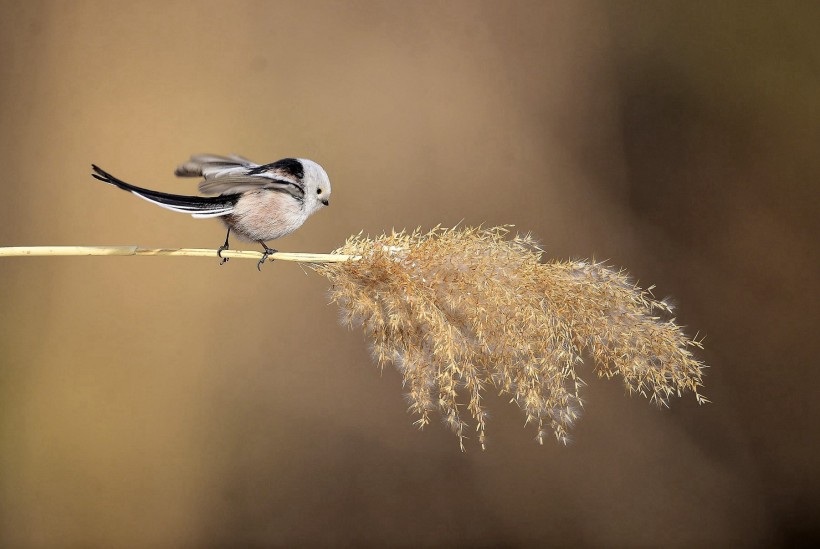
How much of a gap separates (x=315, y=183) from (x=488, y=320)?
291 millimetres

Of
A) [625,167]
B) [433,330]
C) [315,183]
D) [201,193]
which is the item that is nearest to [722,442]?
[625,167]

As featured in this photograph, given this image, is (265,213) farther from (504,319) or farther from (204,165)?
(504,319)

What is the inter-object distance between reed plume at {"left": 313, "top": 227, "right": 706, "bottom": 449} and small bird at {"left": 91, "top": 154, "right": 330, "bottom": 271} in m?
0.10

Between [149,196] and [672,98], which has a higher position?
[672,98]

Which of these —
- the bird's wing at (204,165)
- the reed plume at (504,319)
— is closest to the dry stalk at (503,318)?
the reed plume at (504,319)

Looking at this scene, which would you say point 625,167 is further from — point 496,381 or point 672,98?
point 496,381

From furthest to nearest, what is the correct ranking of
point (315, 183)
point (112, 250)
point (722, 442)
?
1. point (722, 442)
2. point (315, 183)
3. point (112, 250)

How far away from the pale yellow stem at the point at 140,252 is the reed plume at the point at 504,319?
0.04 metres

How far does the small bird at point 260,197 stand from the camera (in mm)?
814

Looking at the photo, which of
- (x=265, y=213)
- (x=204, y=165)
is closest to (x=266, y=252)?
(x=265, y=213)

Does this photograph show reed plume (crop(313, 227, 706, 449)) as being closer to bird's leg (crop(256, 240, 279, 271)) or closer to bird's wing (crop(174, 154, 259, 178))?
bird's leg (crop(256, 240, 279, 271))

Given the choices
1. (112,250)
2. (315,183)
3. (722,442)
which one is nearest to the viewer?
(112,250)

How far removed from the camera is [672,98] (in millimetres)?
1339

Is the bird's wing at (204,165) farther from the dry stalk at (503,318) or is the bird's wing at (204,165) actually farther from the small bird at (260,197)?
the dry stalk at (503,318)
